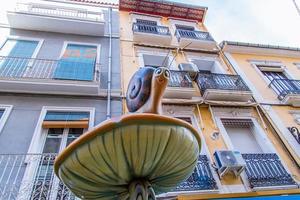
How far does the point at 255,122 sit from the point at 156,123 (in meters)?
6.24

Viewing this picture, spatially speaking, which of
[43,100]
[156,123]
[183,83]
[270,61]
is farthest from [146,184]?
[270,61]

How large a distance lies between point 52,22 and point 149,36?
11.6 feet

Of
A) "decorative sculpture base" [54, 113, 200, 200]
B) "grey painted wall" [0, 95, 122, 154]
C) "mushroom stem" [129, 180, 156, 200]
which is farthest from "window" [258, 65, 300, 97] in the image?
"mushroom stem" [129, 180, 156, 200]

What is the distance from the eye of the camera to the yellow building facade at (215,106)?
5.71 m

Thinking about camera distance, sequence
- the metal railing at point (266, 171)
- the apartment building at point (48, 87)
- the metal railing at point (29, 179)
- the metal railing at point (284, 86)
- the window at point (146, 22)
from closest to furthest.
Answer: the metal railing at point (29, 179) < the apartment building at point (48, 87) < the metal railing at point (266, 171) < the metal railing at point (284, 86) < the window at point (146, 22)

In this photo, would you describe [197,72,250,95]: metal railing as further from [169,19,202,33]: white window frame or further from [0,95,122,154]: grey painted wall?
[169,19,202,33]: white window frame

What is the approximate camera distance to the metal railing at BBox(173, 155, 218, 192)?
5.41m

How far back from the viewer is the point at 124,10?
1133 cm

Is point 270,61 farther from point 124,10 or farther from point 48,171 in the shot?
point 48,171

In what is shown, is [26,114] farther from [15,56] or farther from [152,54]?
[152,54]

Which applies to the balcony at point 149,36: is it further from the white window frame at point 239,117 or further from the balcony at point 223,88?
the white window frame at point 239,117

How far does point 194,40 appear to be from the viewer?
386 inches

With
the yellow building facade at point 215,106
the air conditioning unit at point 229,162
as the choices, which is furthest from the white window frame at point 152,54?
the air conditioning unit at point 229,162

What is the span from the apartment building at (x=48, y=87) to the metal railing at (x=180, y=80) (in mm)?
1745
